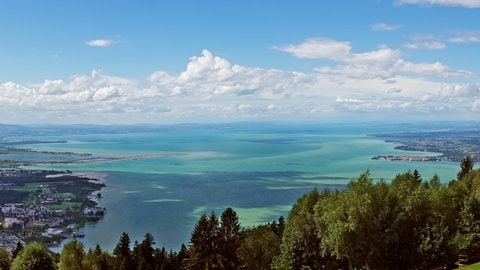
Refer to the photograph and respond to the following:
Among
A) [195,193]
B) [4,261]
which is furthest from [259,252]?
[195,193]

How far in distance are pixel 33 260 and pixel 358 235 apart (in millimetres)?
29763

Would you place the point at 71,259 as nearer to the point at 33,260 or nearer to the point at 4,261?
the point at 33,260

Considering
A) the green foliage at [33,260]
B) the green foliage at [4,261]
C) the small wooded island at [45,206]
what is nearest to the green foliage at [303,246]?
the green foliage at [33,260]

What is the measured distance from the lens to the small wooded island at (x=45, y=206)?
10119 centimetres

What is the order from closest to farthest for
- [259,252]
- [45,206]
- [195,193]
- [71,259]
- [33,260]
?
[71,259] → [259,252] → [33,260] → [45,206] → [195,193]

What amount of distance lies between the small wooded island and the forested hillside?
202 ft

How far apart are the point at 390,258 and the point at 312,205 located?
7991 mm

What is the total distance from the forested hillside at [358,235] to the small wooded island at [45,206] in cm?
6142

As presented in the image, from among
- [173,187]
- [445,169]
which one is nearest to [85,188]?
[173,187]

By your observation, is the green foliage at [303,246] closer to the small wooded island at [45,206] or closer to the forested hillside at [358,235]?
the forested hillside at [358,235]

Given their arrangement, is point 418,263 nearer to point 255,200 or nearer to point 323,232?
point 323,232

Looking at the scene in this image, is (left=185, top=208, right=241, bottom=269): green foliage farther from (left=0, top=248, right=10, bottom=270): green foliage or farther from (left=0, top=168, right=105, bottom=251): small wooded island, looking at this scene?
(left=0, top=168, right=105, bottom=251): small wooded island

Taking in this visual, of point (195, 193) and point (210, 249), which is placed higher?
point (210, 249)

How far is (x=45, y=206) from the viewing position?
419 ft
